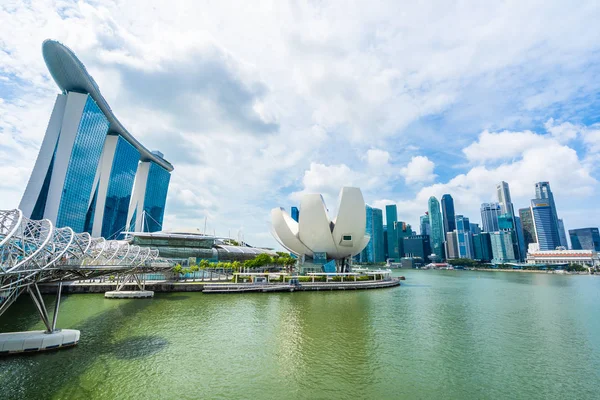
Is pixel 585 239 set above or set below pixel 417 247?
above

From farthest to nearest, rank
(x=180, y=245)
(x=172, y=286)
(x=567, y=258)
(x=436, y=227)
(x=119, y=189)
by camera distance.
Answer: (x=436, y=227) → (x=567, y=258) → (x=119, y=189) → (x=180, y=245) → (x=172, y=286)

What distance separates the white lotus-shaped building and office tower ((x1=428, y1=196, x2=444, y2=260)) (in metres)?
135

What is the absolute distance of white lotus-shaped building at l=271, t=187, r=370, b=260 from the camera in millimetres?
36178

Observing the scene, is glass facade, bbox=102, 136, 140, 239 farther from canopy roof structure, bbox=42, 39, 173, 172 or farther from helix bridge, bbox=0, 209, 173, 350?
helix bridge, bbox=0, 209, 173, 350

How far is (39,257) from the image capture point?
10.4 m

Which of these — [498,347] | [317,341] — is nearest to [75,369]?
[317,341]

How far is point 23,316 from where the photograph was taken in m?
17.0

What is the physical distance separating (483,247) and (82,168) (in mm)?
158419

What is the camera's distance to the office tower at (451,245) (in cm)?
15200

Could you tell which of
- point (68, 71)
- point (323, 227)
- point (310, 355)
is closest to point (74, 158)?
A: point (68, 71)

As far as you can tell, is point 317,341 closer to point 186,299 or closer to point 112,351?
point 112,351

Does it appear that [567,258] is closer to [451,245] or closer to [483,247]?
[483,247]

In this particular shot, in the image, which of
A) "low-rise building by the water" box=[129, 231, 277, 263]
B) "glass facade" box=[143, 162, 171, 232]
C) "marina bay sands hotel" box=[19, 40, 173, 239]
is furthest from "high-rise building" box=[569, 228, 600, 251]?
"marina bay sands hotel" box=[19, 40, 173, 239]

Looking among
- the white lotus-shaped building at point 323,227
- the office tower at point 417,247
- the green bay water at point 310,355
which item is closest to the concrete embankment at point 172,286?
the green bay water at point 310,355
